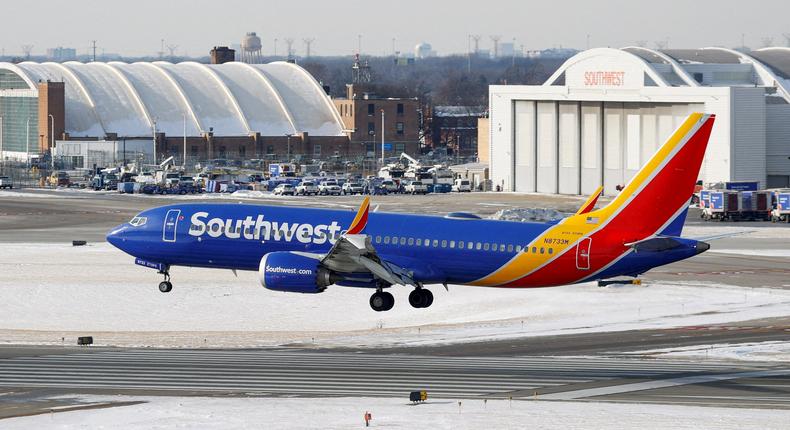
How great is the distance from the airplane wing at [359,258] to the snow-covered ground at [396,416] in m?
12.3

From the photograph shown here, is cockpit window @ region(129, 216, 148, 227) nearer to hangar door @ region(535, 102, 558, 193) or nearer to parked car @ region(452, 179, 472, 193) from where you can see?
hangar door @ region(535, 102, 558, 193)

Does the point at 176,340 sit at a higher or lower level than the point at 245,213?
lower

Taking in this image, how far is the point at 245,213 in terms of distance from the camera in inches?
2457

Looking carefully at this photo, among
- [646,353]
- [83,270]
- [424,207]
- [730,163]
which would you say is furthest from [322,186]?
[646,353]

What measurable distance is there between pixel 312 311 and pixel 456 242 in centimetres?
1711

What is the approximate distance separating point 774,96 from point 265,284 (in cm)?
10142

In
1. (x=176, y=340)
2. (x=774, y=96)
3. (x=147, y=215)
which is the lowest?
(x=176, y=340)

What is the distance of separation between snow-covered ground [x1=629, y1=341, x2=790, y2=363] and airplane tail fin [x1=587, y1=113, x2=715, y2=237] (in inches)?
193

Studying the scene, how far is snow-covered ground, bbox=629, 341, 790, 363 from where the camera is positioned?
5569cm

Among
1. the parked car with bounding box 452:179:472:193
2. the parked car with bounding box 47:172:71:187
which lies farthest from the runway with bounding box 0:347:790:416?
the parked car with bounding box 47:172:71:187

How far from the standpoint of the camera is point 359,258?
2297 inches

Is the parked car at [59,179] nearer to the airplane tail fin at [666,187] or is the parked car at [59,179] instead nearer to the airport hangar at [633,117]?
the airport hangar at [633,117]

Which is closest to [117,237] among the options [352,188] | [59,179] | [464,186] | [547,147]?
[547,147]

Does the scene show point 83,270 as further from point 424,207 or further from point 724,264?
point 424,207
